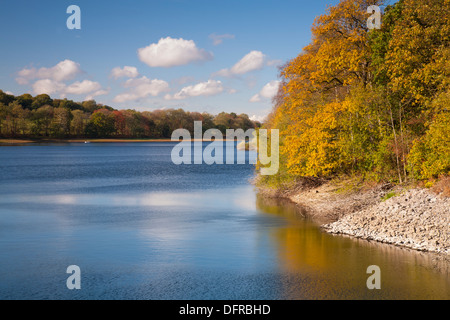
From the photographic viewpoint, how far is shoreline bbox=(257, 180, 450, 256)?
18.5 meters

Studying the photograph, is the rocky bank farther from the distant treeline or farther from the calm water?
the distant treeline

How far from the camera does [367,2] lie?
28.4 metres

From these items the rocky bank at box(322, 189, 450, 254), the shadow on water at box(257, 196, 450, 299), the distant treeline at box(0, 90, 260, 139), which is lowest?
the shadow on water at box(257, 196, 450, 299)

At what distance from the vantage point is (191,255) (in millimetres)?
18406

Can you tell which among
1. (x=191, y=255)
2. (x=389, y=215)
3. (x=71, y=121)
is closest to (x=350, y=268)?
(x=389, y=215)

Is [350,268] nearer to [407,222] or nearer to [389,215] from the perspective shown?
[407,222]

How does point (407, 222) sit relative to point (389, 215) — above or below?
below

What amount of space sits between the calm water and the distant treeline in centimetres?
12240

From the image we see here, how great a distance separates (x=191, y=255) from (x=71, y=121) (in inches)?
5933

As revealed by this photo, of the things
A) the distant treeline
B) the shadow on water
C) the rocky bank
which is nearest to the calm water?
the shadow on water

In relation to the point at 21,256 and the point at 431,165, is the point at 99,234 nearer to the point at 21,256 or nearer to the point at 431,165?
the point at 21,256

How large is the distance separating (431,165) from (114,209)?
18707 millimetres

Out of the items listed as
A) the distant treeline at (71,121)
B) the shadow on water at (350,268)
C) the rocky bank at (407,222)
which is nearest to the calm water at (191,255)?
the shadow on water at (350,268)
